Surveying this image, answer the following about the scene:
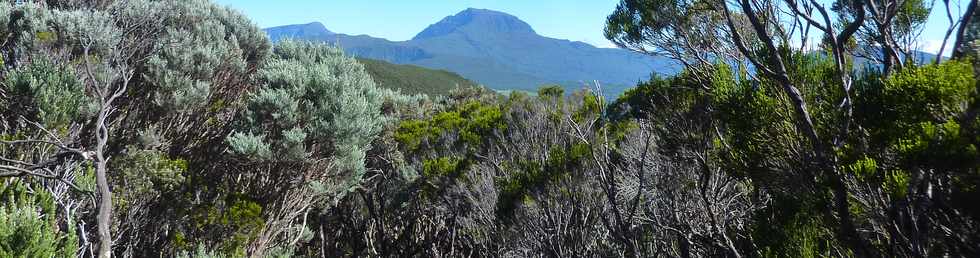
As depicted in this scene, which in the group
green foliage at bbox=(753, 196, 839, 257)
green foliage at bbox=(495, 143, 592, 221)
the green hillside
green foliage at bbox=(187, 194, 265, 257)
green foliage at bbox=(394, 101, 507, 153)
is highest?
green foliage at bbox=(753, 196, 839, 257)

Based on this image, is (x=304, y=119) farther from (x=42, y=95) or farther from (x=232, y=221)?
(x=42, y=95)

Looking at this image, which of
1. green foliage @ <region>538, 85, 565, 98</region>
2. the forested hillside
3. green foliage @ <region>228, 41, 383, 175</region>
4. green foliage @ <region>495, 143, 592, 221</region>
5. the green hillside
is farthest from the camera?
the green hillside

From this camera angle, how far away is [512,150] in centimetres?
1148

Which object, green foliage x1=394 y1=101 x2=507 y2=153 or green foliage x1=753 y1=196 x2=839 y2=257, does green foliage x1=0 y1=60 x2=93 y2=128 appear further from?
green foliage x1=753 y1=196 x2=839 y2=257

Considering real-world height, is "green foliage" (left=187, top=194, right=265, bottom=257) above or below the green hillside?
above

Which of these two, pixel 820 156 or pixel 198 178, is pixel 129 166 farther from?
pixel 820 156

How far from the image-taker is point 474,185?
870 centimetres

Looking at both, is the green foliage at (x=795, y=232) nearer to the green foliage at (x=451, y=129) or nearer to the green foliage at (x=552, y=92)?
the green foliage at (x=451, y=129)

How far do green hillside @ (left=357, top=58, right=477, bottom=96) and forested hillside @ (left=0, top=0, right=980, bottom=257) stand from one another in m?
71.1

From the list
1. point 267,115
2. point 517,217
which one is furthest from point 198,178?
point 517,217

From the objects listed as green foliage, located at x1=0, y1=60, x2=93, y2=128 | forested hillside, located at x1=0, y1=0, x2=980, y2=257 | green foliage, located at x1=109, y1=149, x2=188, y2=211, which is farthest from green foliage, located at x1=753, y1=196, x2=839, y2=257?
green foliage, located at x1=0, y1=60, x2=93, y2=128

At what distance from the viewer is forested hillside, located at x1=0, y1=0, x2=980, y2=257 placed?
264 cm

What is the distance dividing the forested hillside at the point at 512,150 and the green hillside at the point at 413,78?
233ft

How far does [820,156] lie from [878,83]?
61 centimetres
